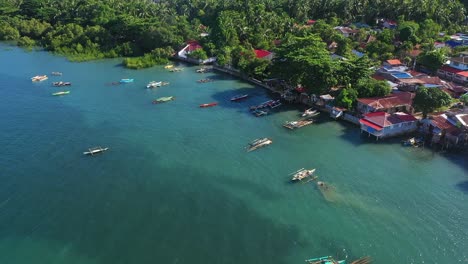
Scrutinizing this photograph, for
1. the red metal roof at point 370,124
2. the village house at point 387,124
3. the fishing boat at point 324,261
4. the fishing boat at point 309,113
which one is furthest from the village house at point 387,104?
the fishing boat at point 324,261

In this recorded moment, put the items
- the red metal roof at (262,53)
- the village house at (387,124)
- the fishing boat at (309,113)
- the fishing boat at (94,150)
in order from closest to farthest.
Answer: the fishing boat at (94,150) → the village house at (387,124) → the fishing boat at (309,113) → the red metal roof at (262,53)

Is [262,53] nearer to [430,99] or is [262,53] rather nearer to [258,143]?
[258,143]

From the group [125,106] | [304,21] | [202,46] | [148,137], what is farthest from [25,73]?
[304,21]

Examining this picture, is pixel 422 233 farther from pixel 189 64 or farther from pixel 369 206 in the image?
pixel 189 64

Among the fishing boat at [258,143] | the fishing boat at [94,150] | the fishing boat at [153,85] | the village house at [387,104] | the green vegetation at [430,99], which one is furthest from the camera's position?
the fishing boat at [153,85]

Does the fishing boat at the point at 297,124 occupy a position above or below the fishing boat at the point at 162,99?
below

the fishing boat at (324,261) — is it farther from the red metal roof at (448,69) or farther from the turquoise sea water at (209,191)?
the red metal roof at (448,69)
